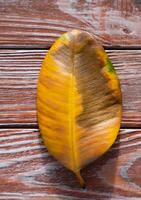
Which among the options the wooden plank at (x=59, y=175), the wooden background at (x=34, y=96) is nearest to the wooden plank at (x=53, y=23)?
the wooden background at (x=34, y=96)

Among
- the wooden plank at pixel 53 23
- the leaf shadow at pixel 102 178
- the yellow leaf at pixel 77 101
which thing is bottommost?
the leaf shadow at pixel 102 178

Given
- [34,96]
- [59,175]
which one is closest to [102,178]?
[59,175]

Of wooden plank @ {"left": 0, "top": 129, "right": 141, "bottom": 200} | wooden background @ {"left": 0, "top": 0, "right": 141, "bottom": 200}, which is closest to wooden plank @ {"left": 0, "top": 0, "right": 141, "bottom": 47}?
wooden background @ {"left": 0, "top": 0, "right": 141, "bottom": 200}

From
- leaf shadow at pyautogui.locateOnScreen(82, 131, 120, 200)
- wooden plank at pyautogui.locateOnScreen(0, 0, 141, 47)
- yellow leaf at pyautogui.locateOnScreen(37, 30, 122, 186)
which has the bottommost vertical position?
leaf shadow at pyautogui.locateOnScreen(82, 131, 120, 200)

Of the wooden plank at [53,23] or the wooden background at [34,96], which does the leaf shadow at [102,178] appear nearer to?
the wooden background at [34,96]

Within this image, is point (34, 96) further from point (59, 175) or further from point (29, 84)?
point (59, 175)

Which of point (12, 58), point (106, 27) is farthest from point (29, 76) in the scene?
point (106, 27)

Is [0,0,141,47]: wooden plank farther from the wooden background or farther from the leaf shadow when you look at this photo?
the leaf shadow

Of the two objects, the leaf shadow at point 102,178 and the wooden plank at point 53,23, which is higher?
the wooden plank at point 53,23
